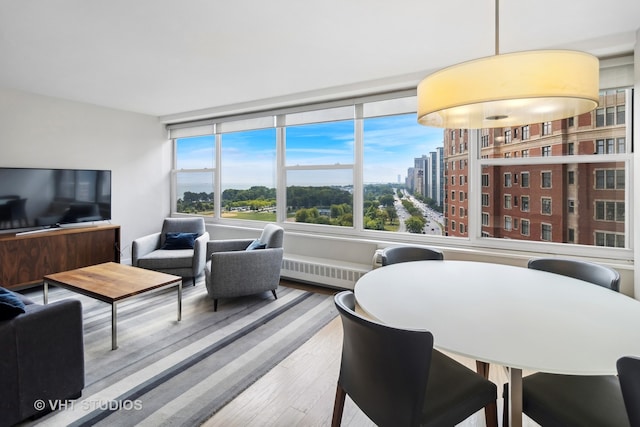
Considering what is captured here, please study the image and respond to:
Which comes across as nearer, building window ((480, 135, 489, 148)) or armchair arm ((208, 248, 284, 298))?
armchair arm ((208, 248, 284, 298))

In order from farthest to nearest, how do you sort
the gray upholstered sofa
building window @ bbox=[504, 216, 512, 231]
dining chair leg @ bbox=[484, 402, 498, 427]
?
1. building window @ bbox=[504, 216, 512, 231]
2. the gray upholstered sofa
3. dining chair leg @ bbox=[484, 402, 498, 427]

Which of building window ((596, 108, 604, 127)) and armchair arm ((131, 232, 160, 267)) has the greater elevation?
building window ((596, 108, 604, 127))

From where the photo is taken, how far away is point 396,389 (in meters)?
1.15

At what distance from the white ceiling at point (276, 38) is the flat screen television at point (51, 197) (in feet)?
3.41

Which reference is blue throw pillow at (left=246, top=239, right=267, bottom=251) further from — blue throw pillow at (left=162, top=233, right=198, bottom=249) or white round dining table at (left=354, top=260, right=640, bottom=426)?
white round dining table at (left=354, top=260, right=640, bottom=426)

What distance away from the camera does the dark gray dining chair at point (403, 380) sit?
3.67 ft

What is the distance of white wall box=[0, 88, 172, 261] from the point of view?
3.90 metres

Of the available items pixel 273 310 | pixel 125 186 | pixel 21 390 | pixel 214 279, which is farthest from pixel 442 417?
pixel 125 186

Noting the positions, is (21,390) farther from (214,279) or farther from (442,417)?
(442,417)

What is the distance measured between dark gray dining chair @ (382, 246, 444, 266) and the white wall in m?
4.19

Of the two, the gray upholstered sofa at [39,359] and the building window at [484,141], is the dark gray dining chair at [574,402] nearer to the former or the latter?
the gray upholstered sofa at [39,359]

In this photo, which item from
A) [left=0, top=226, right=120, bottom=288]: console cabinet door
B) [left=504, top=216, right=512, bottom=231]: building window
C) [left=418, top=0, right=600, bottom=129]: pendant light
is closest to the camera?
[left=418, top=0, right=600, bottom=129]: pendant light

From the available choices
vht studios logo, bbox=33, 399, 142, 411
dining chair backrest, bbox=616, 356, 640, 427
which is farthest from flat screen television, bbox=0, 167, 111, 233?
dining chair backrest, bbox=616, 356, 640, 427

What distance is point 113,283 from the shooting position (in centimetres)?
277
